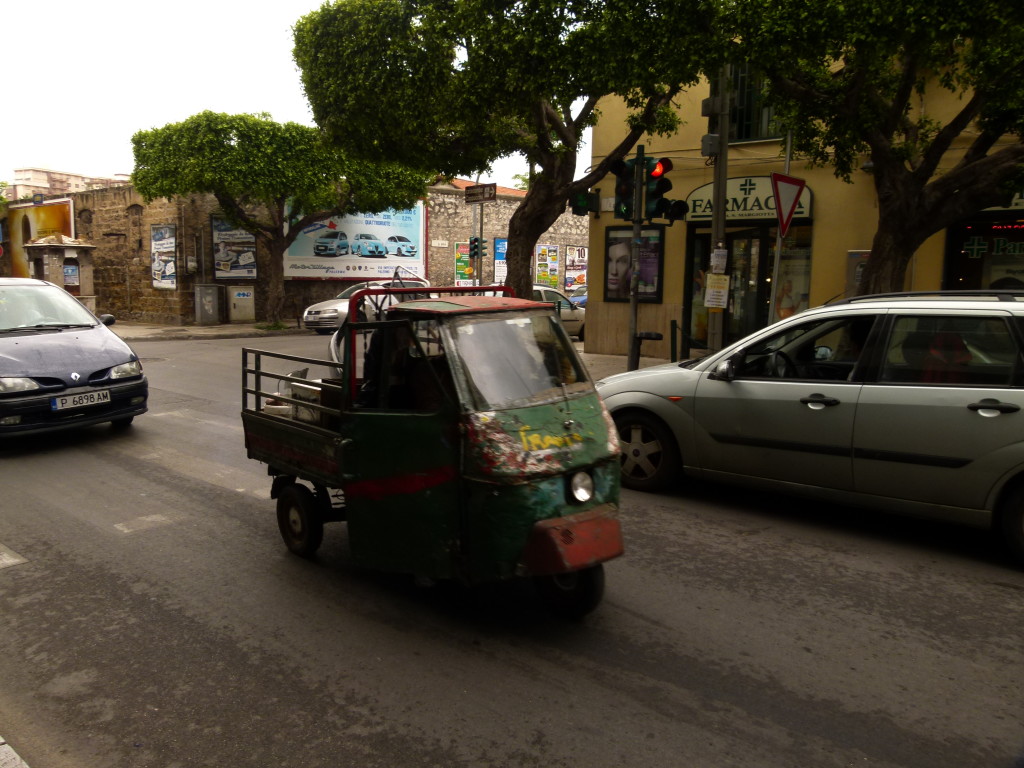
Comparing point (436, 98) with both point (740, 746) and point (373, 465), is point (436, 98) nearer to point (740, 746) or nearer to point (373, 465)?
point (373, 465)

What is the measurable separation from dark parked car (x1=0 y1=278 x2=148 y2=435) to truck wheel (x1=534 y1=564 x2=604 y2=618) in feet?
18.9

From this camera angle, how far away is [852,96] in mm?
9672

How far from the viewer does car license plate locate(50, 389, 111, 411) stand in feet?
25.0

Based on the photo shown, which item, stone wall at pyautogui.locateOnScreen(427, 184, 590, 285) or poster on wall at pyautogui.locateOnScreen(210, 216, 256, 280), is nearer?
poster on wall at pyautogui.locateOnScreen(210, 216, 256, 280)

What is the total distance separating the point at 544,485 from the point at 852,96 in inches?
323

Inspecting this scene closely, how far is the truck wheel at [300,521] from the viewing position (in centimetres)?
499

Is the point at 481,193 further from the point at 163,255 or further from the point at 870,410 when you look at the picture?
the point at 163,255

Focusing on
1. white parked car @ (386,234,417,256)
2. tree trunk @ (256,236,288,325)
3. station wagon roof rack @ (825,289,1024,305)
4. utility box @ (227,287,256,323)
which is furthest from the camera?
white parked car @ (386,234,417,256)

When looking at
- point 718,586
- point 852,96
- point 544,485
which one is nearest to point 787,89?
point 852,96

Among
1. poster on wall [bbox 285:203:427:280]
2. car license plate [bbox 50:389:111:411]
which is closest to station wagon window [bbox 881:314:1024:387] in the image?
car license plate [bbox 50:389:111:411]

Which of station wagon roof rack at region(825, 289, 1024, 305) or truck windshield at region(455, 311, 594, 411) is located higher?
station wagon roof rack at region(825, 289, 1024, 305)

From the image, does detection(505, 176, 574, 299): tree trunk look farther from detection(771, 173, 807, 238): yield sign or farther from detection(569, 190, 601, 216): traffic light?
detection(771, 173, 807, 238): yield sign

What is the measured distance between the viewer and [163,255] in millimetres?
25703

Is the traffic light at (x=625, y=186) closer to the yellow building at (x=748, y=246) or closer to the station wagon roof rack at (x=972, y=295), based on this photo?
the yellow building at (x=748, y=246)
